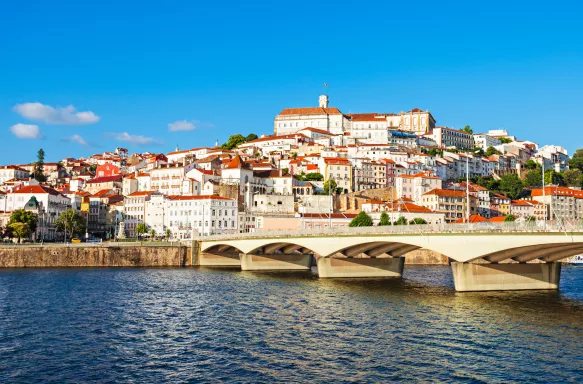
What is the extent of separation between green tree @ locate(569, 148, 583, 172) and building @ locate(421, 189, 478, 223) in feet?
245

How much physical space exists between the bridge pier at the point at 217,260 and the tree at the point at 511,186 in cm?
8385

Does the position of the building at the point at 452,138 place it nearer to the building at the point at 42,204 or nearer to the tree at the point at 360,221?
the tree at the point at 360,221

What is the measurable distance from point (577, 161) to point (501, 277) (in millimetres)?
145896

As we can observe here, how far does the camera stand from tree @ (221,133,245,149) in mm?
168125

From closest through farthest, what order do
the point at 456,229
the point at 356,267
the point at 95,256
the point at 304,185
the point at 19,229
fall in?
1. the point at 456,229
2. the point at 356,267
3. the point at 95,256
4. the point at 19,229
5. the point at 304,185

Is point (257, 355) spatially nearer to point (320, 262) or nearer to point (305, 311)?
point (305, 311)

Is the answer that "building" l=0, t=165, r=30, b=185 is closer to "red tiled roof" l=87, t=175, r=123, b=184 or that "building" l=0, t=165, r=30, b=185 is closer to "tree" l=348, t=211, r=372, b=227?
"red tiled roof" l=87, t=175, r=123, b=184

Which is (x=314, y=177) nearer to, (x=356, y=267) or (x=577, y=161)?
(x=356, y=267)

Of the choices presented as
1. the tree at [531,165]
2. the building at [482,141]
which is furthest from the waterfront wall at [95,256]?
the building at [482,141]

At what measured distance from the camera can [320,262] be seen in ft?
193

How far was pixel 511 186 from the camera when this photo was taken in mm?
140875

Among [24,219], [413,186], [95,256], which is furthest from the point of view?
[413,186]

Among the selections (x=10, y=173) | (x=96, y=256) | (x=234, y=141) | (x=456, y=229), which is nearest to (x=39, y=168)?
(x=10, y=173)

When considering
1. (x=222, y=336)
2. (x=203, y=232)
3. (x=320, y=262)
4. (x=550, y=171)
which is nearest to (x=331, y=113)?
(x=550, y=171)
